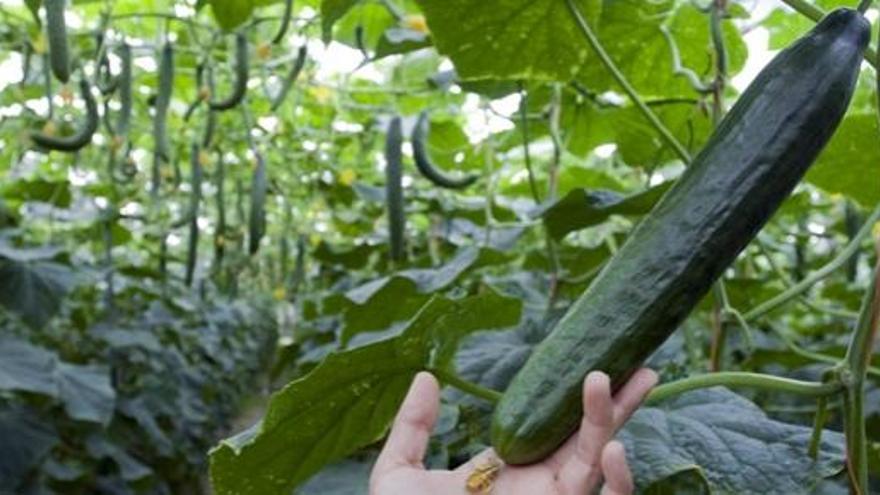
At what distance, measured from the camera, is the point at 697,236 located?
121 centimetres

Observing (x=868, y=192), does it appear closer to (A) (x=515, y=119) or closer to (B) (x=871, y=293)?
(A) (x=515, y=119)

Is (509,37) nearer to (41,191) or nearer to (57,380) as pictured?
(57,380)

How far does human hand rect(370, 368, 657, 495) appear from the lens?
44.8 inches

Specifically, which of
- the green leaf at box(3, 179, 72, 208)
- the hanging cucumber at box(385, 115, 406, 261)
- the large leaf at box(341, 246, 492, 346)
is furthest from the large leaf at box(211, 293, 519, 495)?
the green leaf at box(3, 179, 72, 208)

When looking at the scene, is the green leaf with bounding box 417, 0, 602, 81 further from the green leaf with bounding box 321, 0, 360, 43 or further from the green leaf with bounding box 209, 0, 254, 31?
the green leaf with bounding box 209, 0, 254, 31

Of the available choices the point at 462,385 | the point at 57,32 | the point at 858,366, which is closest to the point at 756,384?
the point at 858,366

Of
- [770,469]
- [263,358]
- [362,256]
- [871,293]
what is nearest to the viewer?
[871,293]

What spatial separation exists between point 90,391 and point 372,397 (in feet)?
7.81

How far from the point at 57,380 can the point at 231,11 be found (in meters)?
1.66

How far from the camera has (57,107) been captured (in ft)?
15.0

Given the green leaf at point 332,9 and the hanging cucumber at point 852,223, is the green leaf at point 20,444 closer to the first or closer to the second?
the green leaf at point 332,9

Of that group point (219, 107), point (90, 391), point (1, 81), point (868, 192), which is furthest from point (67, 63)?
point (1, 81)

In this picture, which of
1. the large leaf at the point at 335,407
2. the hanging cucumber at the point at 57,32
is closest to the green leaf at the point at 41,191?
the hanging cucumber at the point at 57,32

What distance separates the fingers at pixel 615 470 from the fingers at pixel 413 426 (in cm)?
26
